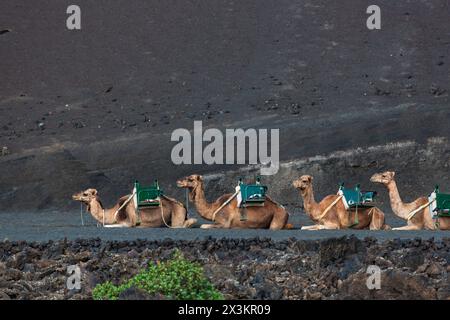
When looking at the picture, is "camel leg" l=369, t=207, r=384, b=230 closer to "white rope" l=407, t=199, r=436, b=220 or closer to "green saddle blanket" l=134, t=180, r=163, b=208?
"white rope" l=407, t=199, r=436, b=220

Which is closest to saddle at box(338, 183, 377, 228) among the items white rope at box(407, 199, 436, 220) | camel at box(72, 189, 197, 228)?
white rope at box(407, 199, 436, 220)

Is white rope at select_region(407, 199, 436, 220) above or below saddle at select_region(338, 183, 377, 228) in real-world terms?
below

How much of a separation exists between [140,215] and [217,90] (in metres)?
31.6

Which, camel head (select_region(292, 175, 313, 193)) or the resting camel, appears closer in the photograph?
the resting camel

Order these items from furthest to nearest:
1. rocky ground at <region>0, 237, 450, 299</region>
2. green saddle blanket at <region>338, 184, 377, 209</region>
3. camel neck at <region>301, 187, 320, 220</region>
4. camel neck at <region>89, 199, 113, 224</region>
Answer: camel neck at <region>89, 199, 113, 224</region>, camel neck at <region>301, 187, 320, 220</region>, green saddle blanket at <region>338, 184, 377, 209</region>, rocky ground at <region>0, 237, 450, 299</region>

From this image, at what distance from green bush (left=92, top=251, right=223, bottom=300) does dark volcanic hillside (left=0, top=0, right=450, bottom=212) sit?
75.8 ft

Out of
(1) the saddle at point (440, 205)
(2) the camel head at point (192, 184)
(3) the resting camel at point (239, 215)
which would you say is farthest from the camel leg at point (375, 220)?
(2) the camel head at point (192, 184)

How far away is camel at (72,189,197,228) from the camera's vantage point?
83.6ft

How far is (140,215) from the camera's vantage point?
25.4 meters

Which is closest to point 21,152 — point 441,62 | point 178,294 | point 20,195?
point 20,195

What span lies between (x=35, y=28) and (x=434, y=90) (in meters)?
19.6

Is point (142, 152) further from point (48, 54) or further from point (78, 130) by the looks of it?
point (48, 54)

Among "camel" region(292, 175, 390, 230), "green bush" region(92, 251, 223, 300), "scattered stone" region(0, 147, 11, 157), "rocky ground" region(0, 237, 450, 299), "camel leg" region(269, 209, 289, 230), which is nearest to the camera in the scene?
"green bush" region(92, 251, 223, 300)

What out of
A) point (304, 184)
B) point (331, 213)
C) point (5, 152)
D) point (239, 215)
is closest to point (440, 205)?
point (331, 213)
